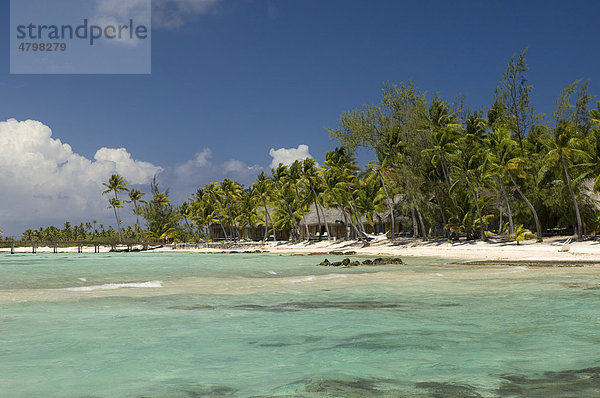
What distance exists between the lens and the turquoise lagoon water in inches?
243

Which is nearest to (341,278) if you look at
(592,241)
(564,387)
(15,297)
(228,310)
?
(228,310)

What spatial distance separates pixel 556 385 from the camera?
19.2 feet

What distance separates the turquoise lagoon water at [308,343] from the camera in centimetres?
616

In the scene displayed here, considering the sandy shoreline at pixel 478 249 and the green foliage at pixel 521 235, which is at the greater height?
the green foliage at pixel 521 235

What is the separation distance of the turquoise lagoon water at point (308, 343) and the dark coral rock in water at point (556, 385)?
0.02 metres

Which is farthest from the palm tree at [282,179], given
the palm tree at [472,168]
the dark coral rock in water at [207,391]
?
the dark coral rock in water at [207,391]

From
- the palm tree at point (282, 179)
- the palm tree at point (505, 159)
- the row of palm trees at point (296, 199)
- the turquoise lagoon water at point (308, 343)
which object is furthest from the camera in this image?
the palm tree at point (282, 179)

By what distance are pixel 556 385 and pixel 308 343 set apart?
3.91 metres

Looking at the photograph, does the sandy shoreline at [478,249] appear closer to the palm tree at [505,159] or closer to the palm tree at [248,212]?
the palm tree at [505,159]

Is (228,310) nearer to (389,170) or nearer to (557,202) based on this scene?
(557,202)

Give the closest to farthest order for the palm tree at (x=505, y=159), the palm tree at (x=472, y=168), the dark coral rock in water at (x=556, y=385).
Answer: the dark coral rock in water at (x=556, y=385) < the palm tree at (x=505, y=159) < the palm tree at (x=472, y=168)

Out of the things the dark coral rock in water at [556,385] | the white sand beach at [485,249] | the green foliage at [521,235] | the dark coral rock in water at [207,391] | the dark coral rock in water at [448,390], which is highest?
the green foliage at [521,235]

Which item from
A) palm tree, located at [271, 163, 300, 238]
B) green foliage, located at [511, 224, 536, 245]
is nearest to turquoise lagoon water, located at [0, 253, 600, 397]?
green foliage, located at [511, 224, 536, 245]

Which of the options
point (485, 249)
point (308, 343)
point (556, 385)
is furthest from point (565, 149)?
point (556, 385)
